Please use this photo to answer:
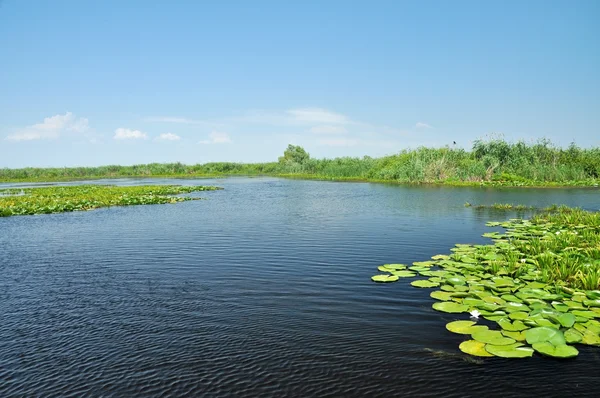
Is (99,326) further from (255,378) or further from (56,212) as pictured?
(56,212)

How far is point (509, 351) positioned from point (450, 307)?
→ 1.73 meters

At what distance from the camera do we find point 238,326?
21.9 ft

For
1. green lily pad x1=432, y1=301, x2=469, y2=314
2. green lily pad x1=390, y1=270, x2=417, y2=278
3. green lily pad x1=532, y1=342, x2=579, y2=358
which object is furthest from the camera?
green lily pad x1=390, y1=270, x2=417, y2=278

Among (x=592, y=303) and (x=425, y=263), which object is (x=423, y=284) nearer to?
(x=425, y=263)

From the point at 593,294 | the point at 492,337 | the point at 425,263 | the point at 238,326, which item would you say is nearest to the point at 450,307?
the point at 492,337

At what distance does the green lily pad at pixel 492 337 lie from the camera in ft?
18.5

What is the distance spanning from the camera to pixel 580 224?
Result: 14.3 meters

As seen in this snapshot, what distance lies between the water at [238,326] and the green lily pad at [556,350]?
120 millimetres

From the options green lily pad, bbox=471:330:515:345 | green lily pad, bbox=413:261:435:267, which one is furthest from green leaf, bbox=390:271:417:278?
green lily pad, bbox=471:330:515:345

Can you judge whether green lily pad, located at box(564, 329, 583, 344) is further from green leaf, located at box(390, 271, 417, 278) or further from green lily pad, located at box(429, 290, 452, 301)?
green leaf, located at box(390, 271, 417, 278)

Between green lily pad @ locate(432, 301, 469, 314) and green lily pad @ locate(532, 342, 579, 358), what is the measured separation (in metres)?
1.54

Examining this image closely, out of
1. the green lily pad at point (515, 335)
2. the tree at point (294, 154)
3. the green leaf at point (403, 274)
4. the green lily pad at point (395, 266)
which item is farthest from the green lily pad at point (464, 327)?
the tree at point (294, 154)

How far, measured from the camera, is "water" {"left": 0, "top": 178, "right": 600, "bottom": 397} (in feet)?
16.3

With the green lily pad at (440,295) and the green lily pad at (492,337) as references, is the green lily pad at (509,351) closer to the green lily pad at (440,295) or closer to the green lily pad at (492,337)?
the green lily pad at (492,337)
